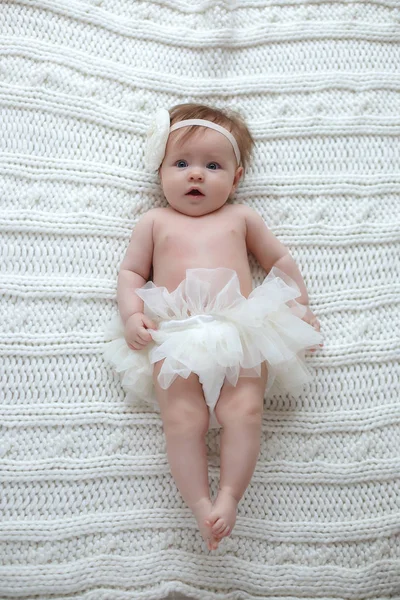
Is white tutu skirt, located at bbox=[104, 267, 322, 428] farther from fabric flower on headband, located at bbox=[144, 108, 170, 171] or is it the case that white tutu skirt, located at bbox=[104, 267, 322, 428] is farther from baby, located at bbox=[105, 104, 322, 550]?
fabric flower on headband, located at bbox=[144, 108, 170, 171]

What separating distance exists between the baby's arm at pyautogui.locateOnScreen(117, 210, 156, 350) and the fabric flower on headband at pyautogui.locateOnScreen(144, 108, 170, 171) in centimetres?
11

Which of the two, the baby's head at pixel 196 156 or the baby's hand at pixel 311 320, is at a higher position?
the baby's head at pixel 196 156

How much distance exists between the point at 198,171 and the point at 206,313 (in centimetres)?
31

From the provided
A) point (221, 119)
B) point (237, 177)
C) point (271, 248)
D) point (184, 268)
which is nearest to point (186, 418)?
point (184, 268)

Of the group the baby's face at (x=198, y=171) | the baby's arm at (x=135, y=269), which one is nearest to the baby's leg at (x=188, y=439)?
the baby's arm at (x=135, y=269)

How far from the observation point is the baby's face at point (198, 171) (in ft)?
4.50

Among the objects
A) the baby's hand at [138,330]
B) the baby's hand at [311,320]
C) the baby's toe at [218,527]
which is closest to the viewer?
the baby's toe at [218,527]

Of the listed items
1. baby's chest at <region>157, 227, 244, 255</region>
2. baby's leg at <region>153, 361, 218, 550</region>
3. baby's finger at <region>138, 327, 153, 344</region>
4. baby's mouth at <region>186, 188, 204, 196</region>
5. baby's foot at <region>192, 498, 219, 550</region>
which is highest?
baby's mouth at <region>186, 188, 204, 196</region>

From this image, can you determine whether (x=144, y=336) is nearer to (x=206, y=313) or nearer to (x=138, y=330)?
(x=138, y=330)

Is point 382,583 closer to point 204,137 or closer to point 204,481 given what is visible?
point 204,481

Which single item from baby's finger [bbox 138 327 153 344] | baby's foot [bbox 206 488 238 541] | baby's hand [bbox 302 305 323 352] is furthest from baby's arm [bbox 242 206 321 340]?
baby's foot [bbox 206 488 238 541]

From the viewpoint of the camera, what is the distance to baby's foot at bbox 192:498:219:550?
122 cm

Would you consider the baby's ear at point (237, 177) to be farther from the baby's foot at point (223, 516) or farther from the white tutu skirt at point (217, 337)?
the baby's foot at point (223, 516)

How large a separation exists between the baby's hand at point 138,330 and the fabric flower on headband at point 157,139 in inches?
14.0
